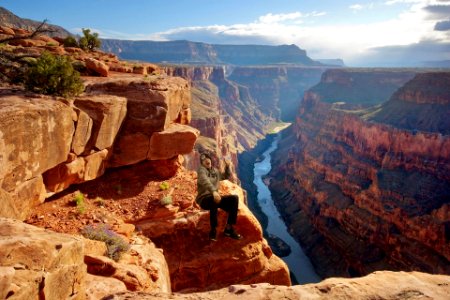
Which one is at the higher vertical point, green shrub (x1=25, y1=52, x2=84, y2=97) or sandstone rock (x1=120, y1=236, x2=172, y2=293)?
green shrub (x1=25, y1=52, x2=84, y2=97)

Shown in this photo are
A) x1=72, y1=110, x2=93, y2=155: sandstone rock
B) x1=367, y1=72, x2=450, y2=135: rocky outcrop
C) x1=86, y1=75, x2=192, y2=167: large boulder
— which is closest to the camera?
x1=72, y1=110, x2=93, y2=155: sandstone rock

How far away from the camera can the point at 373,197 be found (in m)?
54.7

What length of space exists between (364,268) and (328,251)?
7683 mm

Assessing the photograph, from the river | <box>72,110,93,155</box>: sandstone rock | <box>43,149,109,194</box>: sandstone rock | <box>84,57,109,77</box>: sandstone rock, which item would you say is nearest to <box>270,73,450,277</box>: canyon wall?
the river

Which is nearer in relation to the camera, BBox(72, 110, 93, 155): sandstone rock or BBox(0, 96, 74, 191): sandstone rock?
BBox(0, 96, 74, 191): sandstone rock

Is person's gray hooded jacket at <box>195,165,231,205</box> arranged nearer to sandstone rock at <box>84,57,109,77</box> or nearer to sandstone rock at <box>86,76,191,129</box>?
sandstone rock at <box>86,76,191,129</box>

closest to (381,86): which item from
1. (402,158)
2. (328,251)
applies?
(402,158)

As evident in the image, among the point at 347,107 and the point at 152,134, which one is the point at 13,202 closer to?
the point at 152,134

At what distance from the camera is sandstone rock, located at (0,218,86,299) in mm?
5758

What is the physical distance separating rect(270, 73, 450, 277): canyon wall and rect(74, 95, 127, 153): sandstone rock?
3939 centimetres

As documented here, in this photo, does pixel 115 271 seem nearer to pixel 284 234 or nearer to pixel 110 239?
pixel 110 239

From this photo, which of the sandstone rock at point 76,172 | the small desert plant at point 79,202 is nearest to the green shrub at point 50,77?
the sandstone rock at point 76,172

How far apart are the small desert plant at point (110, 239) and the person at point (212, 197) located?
2607 mm

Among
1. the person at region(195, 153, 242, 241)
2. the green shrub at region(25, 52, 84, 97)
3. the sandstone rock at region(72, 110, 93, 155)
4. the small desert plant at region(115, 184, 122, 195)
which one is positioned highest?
the green shrub at region(25, 52, 84, 97)
